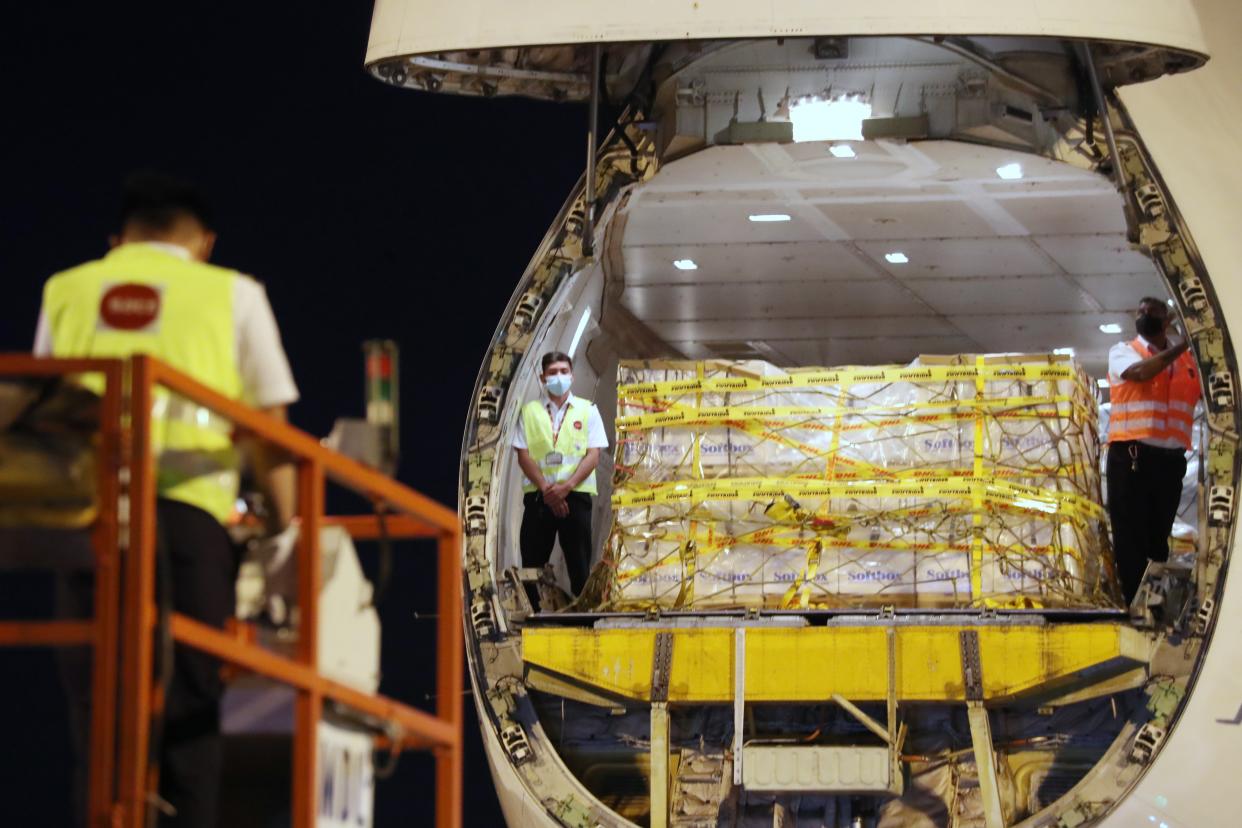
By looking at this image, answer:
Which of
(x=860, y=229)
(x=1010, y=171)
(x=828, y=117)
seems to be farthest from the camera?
(x=860, y=229)

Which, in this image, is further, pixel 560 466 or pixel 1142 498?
pixel 560 466

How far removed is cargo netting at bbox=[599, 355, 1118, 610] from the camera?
11312 mm

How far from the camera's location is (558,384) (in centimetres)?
1233

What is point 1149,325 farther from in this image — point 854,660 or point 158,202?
point 158,202

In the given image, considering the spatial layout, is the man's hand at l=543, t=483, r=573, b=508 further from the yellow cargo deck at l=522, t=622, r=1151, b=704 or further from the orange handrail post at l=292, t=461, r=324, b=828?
the orange handrail post at l=292, t=461, r=324, b=828

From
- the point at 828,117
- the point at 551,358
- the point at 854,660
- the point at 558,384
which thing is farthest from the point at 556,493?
the point at 854,660

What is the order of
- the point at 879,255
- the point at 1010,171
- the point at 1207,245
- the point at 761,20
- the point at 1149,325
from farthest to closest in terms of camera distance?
the point at 879,255
the point at 1149,325
the point at 1010,171
the point at 1207,245
the point at 761,20

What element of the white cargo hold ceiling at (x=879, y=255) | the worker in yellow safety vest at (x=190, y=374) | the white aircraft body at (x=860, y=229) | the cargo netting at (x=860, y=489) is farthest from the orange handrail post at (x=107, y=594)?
the white cargo hold ceiling at (x=879, y=255)

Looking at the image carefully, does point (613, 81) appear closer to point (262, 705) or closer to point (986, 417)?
point (986, 417)

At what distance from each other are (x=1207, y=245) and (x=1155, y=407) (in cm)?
190

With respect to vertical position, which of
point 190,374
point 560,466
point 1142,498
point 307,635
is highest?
point 560,466

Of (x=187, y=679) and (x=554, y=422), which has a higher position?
(x=554, y=422)

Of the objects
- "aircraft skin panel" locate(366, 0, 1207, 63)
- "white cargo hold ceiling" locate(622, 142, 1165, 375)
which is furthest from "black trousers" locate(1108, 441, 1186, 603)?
"aircraft skin panel" locate(366, 0, 1207, 63)

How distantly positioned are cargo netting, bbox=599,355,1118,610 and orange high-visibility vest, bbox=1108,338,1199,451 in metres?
0.21
